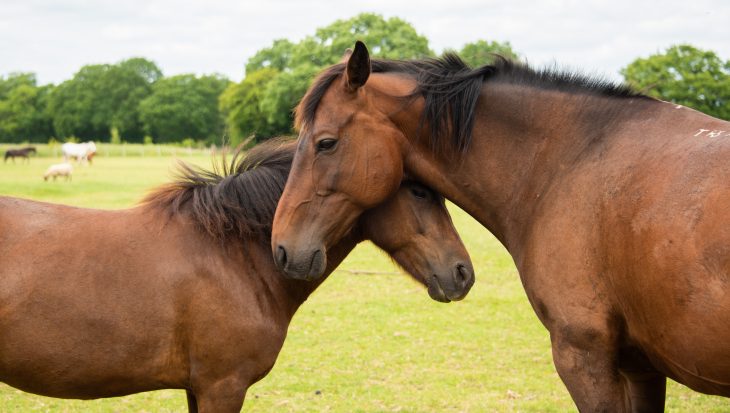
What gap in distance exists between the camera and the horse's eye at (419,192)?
3501 mm

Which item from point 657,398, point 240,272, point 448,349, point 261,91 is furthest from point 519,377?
point 261,91

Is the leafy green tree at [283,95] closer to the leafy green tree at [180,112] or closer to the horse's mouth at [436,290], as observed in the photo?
the leafy green tree at [180,112]

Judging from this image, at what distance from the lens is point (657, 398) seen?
3.17 m

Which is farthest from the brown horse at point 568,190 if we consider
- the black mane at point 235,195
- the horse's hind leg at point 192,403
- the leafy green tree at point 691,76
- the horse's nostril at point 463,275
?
the leafy green tree at point 691,76

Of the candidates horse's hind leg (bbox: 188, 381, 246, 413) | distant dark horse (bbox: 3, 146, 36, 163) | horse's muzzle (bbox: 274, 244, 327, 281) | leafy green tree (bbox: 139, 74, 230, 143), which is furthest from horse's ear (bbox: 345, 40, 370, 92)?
leafy green tree (bbox: 139, 74, 230, 143)

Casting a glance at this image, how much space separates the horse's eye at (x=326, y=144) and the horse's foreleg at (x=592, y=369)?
1.35 m

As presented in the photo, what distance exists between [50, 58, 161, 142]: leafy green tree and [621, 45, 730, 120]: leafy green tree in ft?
193

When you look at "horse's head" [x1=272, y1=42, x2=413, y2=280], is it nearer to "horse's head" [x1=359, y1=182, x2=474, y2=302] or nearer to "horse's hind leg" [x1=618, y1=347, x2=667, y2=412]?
"horse's head" [x1=359, y1=182, x2=474, y2=302]

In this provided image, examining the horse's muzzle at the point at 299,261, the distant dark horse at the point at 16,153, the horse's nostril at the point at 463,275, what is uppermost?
the horse's muzzle at the point at 299,261

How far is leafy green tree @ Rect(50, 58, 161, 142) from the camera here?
3012 inches

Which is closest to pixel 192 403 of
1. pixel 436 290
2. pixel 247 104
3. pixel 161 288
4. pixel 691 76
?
pixel 161 288

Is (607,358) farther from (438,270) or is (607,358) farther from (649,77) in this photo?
(649,77)

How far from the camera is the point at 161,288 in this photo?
3.47 metres

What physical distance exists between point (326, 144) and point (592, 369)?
1571mm
